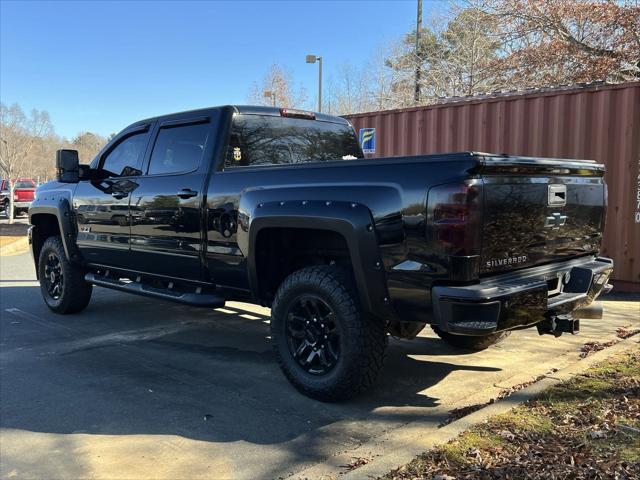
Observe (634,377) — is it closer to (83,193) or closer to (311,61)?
(83,193)

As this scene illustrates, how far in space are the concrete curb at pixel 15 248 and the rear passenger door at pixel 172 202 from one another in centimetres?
1009

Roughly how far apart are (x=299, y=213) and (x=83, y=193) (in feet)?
11.1

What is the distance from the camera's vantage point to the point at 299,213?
3760 millimetres

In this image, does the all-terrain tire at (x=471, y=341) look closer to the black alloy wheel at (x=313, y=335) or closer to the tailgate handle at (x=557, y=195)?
the black alloy wheel at (x=313, y=335)

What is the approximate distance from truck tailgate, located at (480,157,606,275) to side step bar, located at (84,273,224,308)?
7.81ft

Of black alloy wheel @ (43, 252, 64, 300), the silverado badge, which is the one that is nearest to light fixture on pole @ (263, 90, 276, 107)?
black alloy wheel @ (43, 252, 64, 300)

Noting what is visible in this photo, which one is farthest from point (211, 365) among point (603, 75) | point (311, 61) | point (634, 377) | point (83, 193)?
point (311, 61)

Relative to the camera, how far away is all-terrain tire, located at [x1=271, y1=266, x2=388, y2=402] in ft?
11.9

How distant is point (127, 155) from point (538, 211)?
408 centimetres

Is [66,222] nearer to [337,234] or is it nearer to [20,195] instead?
[337,234]

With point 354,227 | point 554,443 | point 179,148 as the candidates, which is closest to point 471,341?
point 554,443

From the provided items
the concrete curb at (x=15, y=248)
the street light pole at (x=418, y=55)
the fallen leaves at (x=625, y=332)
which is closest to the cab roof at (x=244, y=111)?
the fallen leaves at (x=625, y=332)

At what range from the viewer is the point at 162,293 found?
16.6ft

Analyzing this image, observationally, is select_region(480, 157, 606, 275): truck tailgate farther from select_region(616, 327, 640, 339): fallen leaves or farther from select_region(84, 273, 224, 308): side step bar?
select_region(84, 273, 224, 308): side step bar
